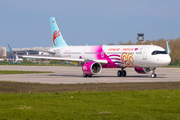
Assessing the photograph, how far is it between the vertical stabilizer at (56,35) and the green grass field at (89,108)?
101ft

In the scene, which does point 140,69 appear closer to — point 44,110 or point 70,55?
point 70,55

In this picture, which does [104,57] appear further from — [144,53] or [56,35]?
[56,35]

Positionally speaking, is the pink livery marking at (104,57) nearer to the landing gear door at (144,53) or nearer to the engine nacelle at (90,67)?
the engine nacelle at (90,67)

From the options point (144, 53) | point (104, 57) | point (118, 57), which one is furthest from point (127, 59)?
point (104, 57)

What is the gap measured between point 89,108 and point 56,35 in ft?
116

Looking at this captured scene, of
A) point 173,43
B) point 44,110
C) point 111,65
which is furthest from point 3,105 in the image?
point 173,43

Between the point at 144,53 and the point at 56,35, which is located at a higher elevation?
the point at 56,35

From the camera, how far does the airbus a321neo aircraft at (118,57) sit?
35.5m

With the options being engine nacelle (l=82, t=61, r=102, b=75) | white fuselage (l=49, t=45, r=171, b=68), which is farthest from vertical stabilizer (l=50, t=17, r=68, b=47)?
engine nacelle (l=82, t=61, r=102, b=75)

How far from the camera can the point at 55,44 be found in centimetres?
4809

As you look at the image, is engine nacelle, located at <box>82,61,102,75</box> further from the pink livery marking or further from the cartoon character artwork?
the cartoon character artwork

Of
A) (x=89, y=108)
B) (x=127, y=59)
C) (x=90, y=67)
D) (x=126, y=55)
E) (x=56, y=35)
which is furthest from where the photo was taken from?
(x=56, y=35)

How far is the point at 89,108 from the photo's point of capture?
13352 mm

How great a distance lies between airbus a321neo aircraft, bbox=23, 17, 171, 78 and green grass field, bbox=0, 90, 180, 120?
18.6 metres
